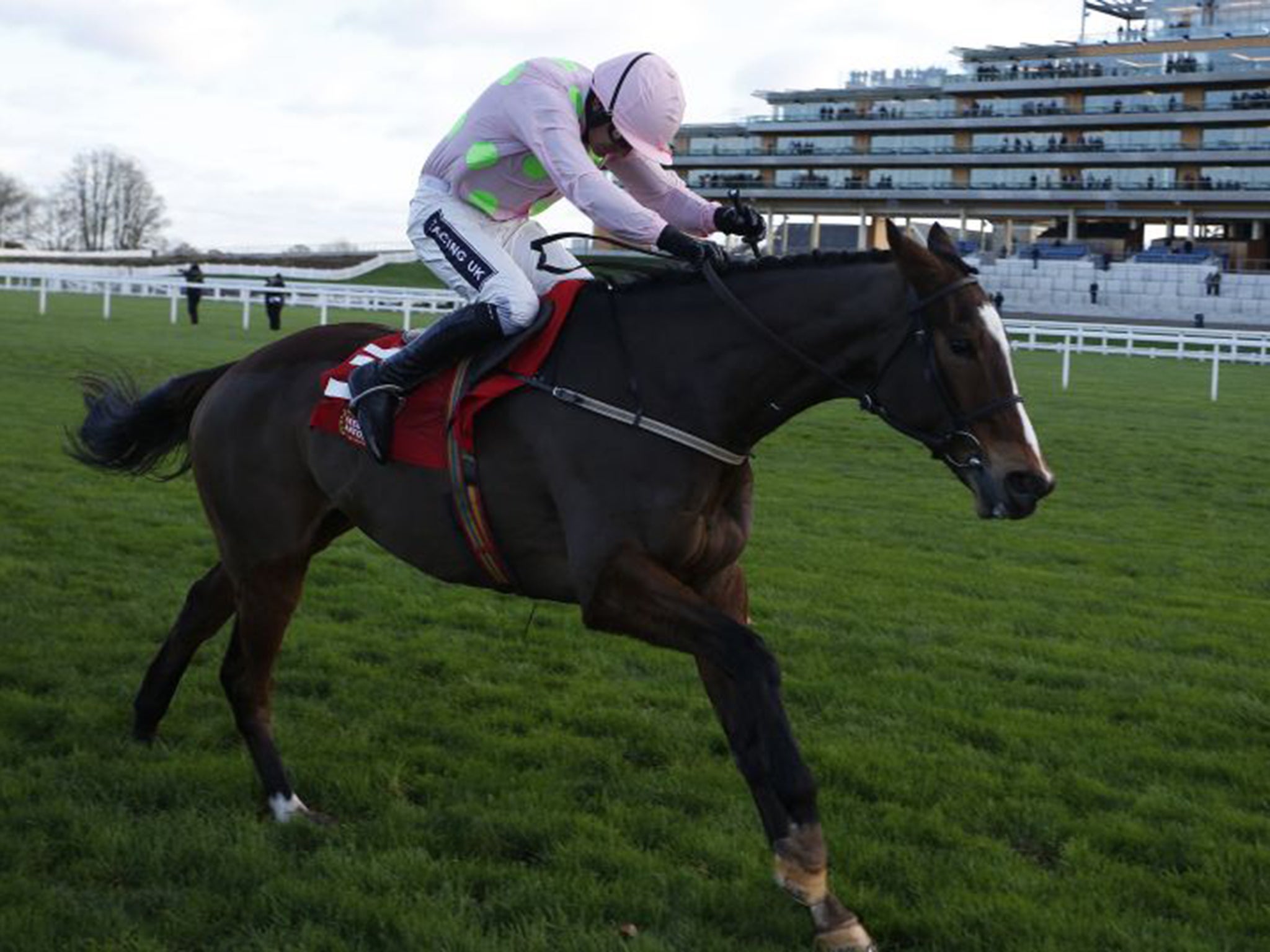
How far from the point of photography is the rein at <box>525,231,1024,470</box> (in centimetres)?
362

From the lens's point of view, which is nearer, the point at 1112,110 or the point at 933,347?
the point at 933,347

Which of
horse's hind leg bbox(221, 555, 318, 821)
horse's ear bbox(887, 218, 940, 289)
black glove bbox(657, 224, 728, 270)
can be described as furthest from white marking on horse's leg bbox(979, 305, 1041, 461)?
horse's hind leg bbox(221, 555, 318, 821)

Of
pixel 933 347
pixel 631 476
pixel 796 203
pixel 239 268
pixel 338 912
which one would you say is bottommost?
pixel 338 912

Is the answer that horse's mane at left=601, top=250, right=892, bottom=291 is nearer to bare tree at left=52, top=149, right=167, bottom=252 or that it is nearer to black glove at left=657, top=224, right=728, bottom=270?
black glove at left=657, top=224, right=728, bottom=270

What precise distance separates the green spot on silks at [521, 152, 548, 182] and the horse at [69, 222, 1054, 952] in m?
0.45

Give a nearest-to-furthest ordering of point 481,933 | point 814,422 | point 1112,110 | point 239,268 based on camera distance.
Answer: point 481,933 < point 814,422 < point 239,268 < point 1112,110

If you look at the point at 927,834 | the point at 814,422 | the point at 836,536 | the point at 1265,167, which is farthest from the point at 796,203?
the point at 927,834

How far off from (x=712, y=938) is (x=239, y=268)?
5979 cm

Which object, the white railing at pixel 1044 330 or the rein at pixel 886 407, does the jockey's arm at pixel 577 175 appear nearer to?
the rein at pixel 886 407

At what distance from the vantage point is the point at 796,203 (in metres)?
84.9

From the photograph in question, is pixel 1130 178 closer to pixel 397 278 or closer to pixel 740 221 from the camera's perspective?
pixel 397 278

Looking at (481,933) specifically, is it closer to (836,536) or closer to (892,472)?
(836,536)

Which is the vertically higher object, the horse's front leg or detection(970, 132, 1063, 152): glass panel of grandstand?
detection(970, 132, 1063, 152): glass panel of grandstand

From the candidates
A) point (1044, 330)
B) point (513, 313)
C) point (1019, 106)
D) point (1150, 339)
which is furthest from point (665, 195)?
point (1019, 106)
